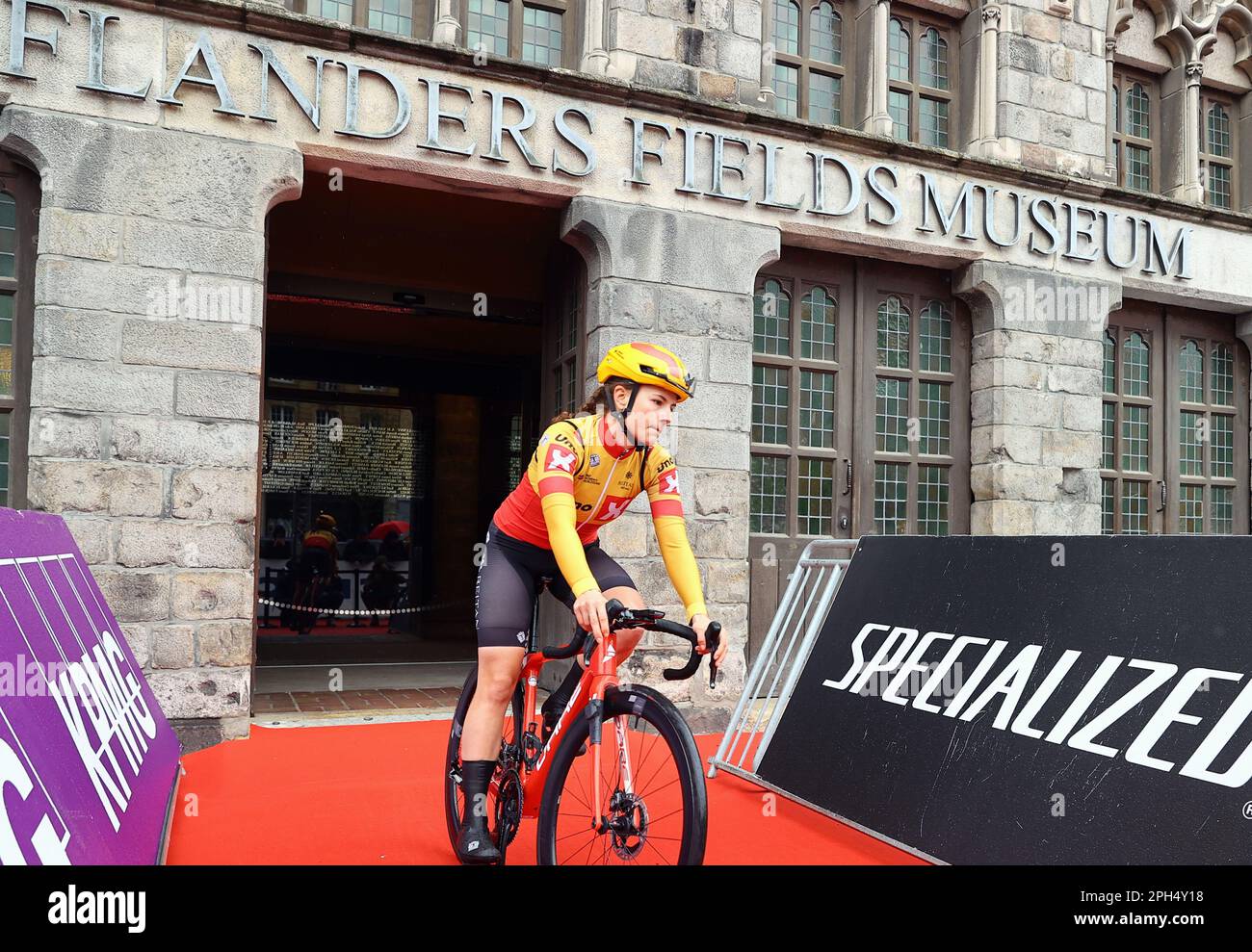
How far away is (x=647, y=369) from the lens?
10.8 ft

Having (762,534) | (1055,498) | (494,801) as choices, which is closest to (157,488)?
(494,801)

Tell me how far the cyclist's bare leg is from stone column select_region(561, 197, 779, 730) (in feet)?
11.1

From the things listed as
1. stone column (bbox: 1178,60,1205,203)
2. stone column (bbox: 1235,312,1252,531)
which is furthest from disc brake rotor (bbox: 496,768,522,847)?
stone column (bbox: 1235,312,1252,531)

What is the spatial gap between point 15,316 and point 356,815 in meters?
3.90

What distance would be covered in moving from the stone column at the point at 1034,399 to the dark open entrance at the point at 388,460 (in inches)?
158

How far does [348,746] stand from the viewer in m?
6.03

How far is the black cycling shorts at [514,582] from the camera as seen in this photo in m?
3.51

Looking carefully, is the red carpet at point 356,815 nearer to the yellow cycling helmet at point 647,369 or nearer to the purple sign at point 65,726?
the purple sign at point 65,726

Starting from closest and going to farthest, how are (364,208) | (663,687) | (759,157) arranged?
1. (663,687)
2. (759,157)
3. (364,208)

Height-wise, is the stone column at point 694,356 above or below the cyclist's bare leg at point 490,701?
above

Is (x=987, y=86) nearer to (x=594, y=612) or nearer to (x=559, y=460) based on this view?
(x=559, y=460)

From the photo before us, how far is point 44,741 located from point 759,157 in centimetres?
640

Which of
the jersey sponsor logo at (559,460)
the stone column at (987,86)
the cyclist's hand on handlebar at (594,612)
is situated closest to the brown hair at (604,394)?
the jersey sponsor logo at (559,460)
